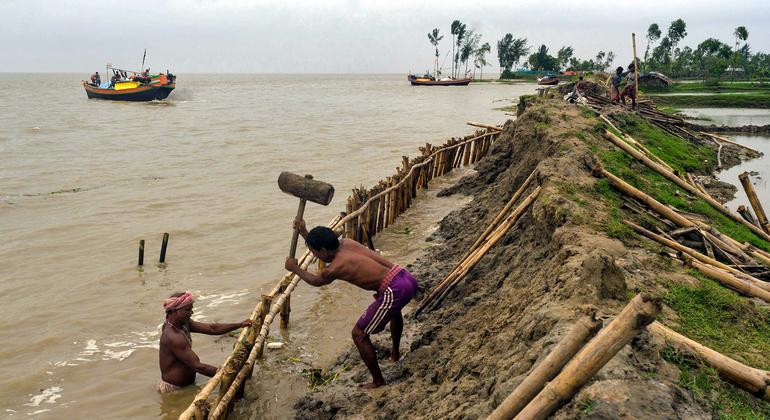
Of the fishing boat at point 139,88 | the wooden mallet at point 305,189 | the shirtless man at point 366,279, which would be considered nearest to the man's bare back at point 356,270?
the shirtless man at point 366,279

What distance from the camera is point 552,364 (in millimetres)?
2404

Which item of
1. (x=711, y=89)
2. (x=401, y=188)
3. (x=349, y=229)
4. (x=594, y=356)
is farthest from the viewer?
(x=711, y=89)

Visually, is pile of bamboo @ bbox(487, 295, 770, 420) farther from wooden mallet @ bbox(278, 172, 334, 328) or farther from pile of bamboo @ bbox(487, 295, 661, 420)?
wooden mallet @ bbox(278, 172, 334, 328)

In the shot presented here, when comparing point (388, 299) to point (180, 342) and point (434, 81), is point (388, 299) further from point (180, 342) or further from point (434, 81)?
point (434, 81)

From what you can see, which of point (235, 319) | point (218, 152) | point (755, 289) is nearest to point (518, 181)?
point (755, 289)

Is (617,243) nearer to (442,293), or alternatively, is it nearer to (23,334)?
(442,293)

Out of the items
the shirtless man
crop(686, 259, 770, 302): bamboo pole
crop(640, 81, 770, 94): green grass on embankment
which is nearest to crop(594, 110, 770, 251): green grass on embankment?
crop(686, 259, 770, 302): bamboo pole

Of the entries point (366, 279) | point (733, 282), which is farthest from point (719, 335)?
point (366, 279)

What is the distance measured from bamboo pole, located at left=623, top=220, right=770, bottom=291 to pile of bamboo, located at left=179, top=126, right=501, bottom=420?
3.68 metres

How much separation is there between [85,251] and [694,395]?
9380mm

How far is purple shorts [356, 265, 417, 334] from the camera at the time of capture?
441cm

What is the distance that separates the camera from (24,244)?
9711 mm

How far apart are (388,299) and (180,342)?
1.95m

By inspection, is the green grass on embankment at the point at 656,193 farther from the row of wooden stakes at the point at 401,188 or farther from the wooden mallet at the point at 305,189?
the row of wooden stakes at the point at 401,188
